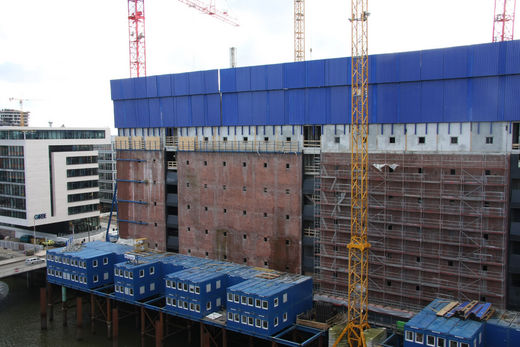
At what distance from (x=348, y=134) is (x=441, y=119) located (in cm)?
807

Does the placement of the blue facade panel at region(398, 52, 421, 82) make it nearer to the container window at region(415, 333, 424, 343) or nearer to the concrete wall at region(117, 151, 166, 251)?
the container window at region(415, 333, 424, 343)

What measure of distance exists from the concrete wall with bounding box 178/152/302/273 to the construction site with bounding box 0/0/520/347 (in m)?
0.16

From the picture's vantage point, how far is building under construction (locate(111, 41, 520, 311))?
3672 centimetres

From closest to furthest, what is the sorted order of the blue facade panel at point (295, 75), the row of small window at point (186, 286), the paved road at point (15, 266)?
the row of small window at point (186, 286)
the blue facade panel at point (295, 75)
the paved road at point (15, 266)

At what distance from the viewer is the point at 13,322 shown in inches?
2037

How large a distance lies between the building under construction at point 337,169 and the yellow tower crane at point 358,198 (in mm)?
1415

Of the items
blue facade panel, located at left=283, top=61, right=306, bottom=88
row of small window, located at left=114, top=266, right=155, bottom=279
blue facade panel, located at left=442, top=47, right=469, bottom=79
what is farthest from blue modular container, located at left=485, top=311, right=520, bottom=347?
row of small window, located at left=114, top=266, right=155, bottom=279

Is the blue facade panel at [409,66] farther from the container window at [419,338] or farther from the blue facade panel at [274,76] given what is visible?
the container window at [419,338]

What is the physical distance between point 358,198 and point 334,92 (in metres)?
10.1

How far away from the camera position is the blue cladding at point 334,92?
121 ft

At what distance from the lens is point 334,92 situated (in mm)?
43531

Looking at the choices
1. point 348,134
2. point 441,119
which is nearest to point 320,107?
point 348,134

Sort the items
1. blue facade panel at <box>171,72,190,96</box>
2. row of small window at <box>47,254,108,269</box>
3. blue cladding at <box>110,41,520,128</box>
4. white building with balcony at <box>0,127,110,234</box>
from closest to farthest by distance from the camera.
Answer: blue cladding at <box>110,41,520,128</box> < row of small window at <box>47,254,108,269</box> < blue facade panel at <box>171,72,190,96</box> < white building with balcony at <box>0,127,110,234</box>

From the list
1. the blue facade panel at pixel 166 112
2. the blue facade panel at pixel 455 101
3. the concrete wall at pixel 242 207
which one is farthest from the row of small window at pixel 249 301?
the blue facade panel at pixel 166 112
